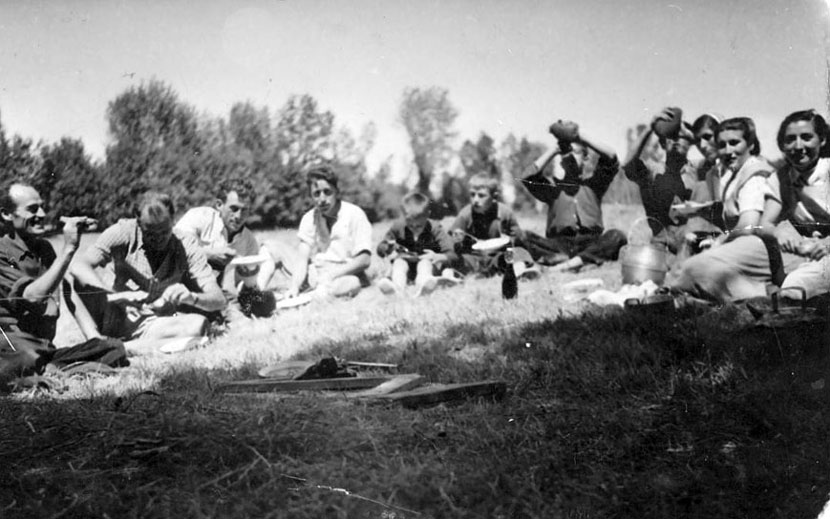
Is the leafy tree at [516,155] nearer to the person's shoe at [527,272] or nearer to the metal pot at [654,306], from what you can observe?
the person's shoe at [527,272]

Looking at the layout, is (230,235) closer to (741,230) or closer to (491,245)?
(491,245)

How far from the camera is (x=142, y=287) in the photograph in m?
6.58

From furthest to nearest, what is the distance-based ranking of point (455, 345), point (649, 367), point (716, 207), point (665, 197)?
point (665, 197) < point (716, 207) < point (455, 345) < point (649, 367)

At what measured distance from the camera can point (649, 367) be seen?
4.66 meters

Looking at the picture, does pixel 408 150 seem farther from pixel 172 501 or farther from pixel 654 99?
pixel 172 501

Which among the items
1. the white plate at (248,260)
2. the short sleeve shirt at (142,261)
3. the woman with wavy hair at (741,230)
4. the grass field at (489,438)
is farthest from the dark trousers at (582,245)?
the short sleeve shirt at (142,261)

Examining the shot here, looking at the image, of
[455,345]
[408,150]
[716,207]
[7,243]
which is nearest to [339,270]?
[408,150]

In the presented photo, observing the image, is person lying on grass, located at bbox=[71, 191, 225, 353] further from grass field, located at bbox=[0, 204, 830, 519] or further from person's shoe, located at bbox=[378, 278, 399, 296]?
person's shoe, located at bbox=[378, 278, 399, 296]

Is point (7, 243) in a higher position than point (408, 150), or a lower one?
lower

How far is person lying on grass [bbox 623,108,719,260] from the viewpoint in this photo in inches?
265

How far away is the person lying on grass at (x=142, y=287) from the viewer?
640cm

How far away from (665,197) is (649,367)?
288cm

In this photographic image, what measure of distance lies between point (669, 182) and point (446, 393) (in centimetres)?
372

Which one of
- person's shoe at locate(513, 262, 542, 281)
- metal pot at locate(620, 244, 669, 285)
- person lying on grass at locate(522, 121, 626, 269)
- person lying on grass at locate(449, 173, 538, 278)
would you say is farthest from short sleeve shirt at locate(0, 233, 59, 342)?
metal pot at locate(620, 244, 669, 285)
